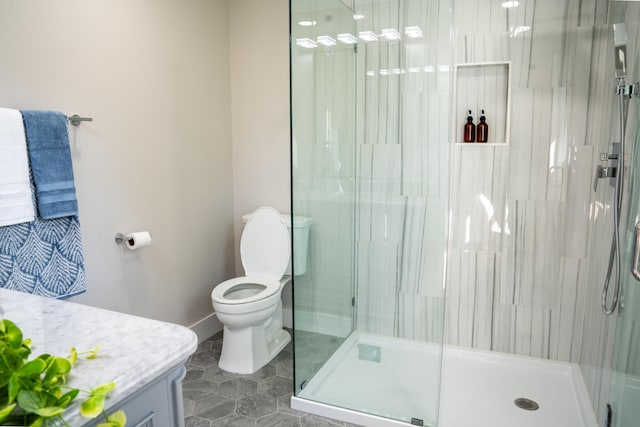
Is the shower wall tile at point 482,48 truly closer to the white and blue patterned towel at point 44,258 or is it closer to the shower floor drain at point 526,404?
the shower floor drain at point 526,404

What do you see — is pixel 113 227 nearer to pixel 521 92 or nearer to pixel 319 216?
pixel 319 216

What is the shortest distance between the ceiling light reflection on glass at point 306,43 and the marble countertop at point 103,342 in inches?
62.5

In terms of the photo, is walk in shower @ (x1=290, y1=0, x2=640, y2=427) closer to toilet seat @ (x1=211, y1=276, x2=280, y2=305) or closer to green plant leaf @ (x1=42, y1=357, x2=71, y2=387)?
toilet seat @ (x1=211, y1=276, x2=280, y2=305)

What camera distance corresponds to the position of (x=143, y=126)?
8.62 ft

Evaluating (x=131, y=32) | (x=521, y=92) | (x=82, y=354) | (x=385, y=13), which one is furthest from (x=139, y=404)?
(x=521, y=92)

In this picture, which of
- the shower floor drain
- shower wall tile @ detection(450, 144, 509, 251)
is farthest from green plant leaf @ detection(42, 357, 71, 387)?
shower wall tile @ detection(450, 144, 509, 251)

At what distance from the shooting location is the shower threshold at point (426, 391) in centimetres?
225

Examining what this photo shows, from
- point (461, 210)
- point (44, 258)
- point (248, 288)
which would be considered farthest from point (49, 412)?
point (461, 210)

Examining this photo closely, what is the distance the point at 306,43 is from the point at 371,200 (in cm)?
87

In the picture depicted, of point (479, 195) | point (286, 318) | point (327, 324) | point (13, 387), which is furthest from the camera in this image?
point (286, 318)

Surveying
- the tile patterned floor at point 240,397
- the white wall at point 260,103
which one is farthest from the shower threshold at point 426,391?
the white wall at point 260,103

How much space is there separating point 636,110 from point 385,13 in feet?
3.89

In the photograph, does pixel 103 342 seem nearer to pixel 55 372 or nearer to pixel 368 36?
pixel 55 372

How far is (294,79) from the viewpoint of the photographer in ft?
7.41
